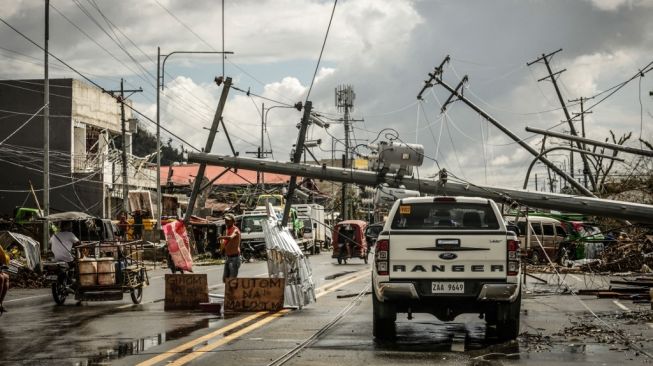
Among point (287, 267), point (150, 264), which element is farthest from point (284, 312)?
point (150, 264)

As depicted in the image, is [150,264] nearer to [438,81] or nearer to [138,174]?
[438,81]

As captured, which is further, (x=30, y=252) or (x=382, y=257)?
(x=30, y=252)

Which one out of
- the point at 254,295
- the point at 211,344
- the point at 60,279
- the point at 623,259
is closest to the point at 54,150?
the point at 623,259

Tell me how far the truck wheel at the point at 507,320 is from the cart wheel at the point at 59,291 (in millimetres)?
11015

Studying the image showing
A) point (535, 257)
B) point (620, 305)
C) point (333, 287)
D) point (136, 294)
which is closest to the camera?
point (620, 305)

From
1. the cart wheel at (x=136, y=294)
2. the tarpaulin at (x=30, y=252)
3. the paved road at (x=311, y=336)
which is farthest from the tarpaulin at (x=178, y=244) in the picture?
the tarpaulin at (x=30, y=252)

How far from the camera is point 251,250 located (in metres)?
51.4

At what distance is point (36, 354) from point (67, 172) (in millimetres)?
48057

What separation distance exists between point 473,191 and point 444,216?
39.5ft

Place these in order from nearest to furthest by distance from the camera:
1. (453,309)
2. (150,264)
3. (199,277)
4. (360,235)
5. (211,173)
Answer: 1. (453,309)
2. (199,277)
3. (150,264)
4. (360,235)
5. (211,173)

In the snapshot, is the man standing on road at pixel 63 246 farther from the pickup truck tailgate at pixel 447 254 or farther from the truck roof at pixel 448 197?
the pickup truck tailgate at pixel 447 254

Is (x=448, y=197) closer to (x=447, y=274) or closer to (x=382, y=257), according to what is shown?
(x=447, y=274)

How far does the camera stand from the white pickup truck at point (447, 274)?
42.3 ft

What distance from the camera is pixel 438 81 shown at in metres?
40.0
